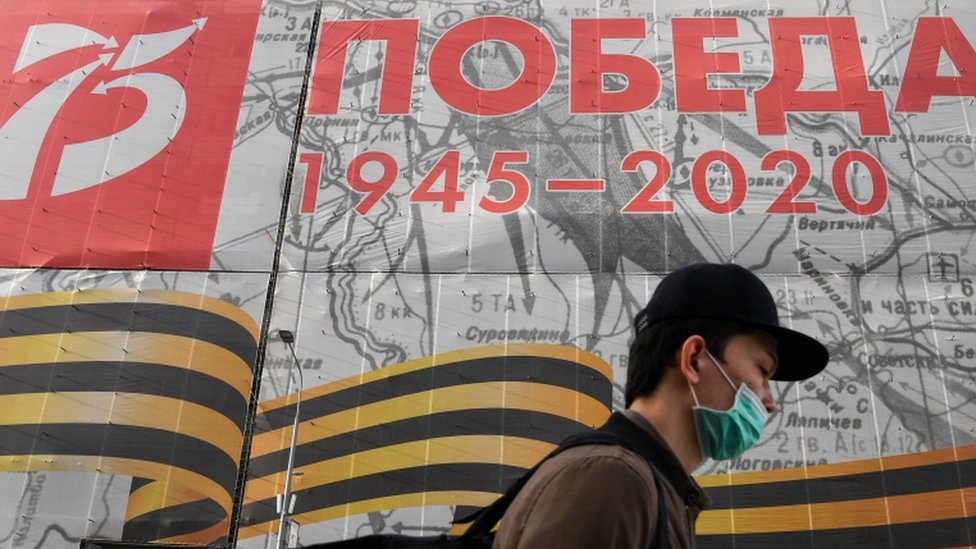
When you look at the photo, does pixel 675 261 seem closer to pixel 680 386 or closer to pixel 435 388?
pixel 435 388

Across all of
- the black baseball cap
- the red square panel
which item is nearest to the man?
the black baseball cap

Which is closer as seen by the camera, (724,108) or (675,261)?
(675,261)

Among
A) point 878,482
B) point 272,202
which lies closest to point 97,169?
point 272,202

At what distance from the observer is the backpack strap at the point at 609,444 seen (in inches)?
47.5

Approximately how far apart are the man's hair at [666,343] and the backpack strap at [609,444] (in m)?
0.14

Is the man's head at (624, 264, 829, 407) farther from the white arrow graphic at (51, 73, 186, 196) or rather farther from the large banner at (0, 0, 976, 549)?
the white arrow graphic at (51, 73, 186, 196)

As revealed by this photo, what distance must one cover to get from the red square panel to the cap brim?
9839 mm

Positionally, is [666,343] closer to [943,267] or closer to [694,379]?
[694,379]

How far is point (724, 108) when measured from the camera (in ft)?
36.8

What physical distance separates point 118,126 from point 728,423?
1149 centimetres

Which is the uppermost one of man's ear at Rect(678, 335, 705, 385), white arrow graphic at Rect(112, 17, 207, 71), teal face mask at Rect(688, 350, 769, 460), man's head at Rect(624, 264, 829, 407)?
white arrow graphic at Rect(112, 17, 207, 71)

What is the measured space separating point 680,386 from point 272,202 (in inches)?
392

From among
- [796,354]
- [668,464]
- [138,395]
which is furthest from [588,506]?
[138,395]

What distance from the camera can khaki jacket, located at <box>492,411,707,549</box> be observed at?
3.66 feet
